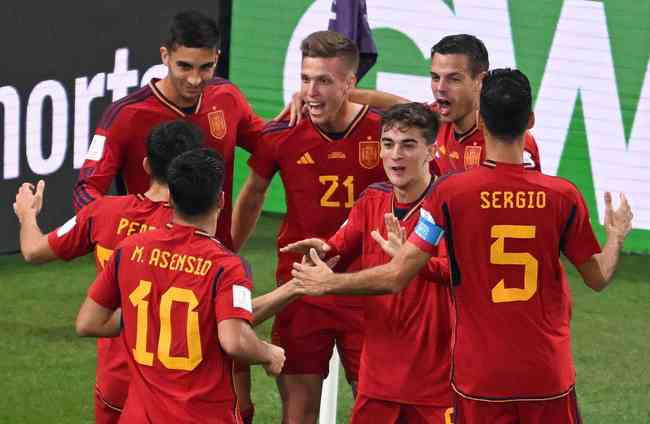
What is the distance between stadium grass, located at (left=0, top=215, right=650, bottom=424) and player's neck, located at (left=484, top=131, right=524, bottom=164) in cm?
374

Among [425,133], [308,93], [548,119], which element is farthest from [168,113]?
[548,119]

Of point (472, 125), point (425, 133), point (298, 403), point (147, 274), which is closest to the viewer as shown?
point (147, 274)

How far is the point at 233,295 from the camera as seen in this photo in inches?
215

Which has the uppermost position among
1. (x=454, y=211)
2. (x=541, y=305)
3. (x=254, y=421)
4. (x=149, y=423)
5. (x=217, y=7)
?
(x=217, y=7)

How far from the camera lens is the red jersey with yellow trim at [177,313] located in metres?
5.50

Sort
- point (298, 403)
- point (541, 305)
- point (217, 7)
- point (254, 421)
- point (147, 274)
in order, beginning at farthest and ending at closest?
point (217, 7)
point (254, 421)
point (298, 403)
point (541, 305)
point (147, 274)

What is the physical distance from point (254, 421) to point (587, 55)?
5.63 meters

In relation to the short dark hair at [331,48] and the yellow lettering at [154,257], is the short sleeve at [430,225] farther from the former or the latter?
the short dark hair at [331,48]

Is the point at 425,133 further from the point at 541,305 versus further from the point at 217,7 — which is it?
the point at 217,7

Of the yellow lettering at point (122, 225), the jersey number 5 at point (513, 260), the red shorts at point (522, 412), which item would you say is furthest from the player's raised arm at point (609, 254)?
the yellow lettering at point (122, 225)

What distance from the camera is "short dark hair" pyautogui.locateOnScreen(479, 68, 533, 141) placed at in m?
5.76

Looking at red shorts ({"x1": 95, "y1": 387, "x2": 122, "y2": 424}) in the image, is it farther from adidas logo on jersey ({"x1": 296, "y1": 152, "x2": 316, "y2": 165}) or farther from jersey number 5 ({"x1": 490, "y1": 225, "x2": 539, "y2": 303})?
jersey number 5 ({"x1": 490, "y1": 225, "x2": 539, "y2": 303})

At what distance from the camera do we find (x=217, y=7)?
12516 millimetres

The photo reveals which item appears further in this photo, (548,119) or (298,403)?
(548,119)
